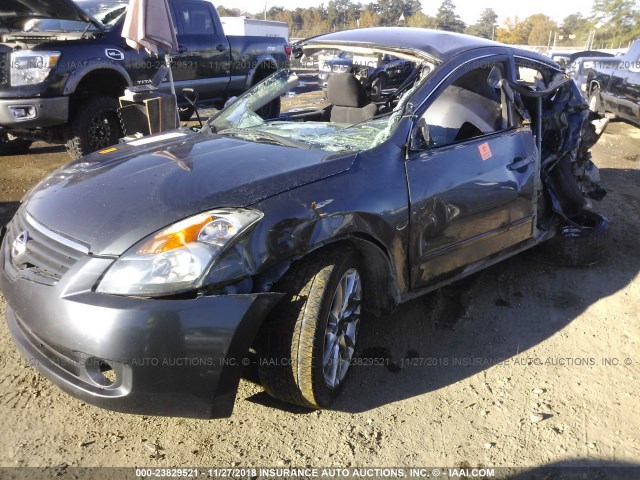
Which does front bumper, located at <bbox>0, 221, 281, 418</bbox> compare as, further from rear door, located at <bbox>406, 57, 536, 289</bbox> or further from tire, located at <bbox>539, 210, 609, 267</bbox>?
tire, located at <bbox>539, 210, 609, 267</bbox>

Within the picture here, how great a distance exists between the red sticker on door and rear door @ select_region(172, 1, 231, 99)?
584 cm

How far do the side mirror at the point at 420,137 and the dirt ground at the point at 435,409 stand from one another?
1142 mm

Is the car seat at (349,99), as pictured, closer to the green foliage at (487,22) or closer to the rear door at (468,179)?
the rear door at (468,179)

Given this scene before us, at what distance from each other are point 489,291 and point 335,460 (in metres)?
2.04

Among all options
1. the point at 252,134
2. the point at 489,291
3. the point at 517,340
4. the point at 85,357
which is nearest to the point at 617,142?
the point at 489,291

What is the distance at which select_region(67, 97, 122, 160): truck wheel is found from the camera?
625 cm

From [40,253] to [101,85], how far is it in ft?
16.5

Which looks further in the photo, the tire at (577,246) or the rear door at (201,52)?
the rear door at (201,52)

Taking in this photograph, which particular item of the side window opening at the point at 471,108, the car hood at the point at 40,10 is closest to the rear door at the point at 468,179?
the side window opening at the point at 471,108

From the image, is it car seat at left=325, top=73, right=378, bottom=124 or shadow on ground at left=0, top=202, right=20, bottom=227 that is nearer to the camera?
car seat at left=325, top=73, right=378, bottom=124

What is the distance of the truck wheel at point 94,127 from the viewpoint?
20.5 feet

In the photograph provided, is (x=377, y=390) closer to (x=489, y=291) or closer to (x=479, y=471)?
Answer: (x=479, y=471)

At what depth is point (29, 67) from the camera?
5777 millimetres

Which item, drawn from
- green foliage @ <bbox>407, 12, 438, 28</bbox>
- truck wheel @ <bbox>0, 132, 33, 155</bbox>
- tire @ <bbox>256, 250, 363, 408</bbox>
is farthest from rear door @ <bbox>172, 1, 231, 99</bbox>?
green foliage @ <bbox>407, 12, 438, 28</bbox>
